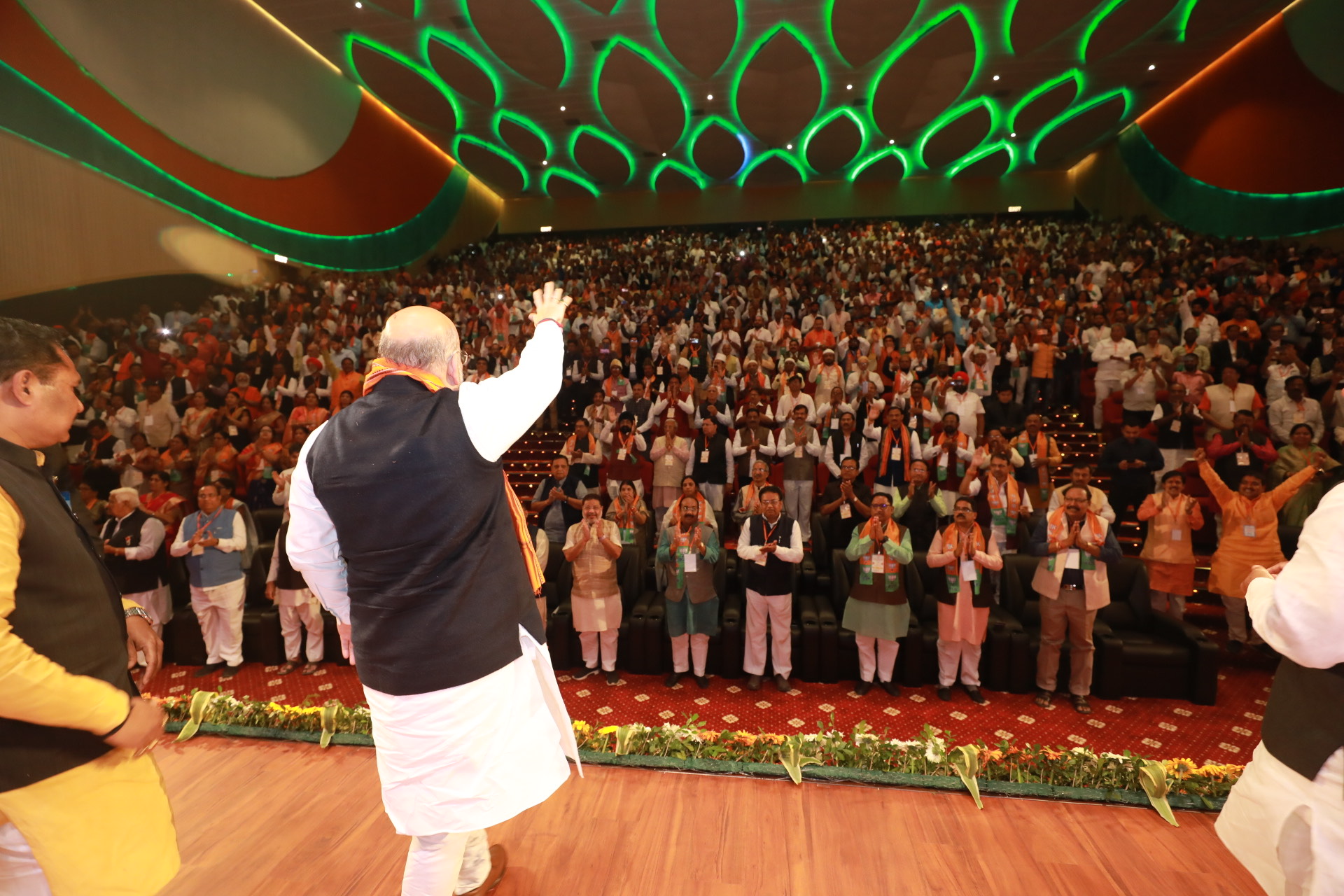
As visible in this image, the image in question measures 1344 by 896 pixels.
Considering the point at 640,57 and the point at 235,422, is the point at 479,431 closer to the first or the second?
the point at 235,422

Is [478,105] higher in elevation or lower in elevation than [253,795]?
higher

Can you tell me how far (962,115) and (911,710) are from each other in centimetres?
1400

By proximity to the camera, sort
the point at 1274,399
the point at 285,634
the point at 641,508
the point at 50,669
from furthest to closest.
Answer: the point at 1274,399
the point at 641,508
the point at 285,634
the point at 50,669

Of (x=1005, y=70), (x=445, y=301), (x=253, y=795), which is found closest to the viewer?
(x=253, y=795)

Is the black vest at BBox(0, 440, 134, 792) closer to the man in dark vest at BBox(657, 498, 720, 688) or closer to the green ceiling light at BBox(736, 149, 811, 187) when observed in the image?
the man in dark vest at BBox(657, 498, 720, 688)

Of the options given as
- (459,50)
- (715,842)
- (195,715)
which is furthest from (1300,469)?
(459,50)

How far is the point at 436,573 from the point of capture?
152 centimetres

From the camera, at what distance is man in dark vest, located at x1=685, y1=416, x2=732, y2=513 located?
6.79 meters

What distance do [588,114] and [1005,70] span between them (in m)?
8.29

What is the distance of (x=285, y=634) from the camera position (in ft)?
17.4

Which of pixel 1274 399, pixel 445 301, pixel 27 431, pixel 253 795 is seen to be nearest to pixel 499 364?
pixel 445 301

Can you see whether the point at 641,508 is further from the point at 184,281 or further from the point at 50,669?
the point at 184,281

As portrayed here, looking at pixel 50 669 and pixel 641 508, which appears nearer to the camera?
pixel 50 669

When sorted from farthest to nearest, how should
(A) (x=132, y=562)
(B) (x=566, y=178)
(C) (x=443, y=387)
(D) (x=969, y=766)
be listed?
(B) (x=566, y=178)
(A) (x=132, y=562)
(D) (x=969, y=766)
(C) (x=443, y=387)
